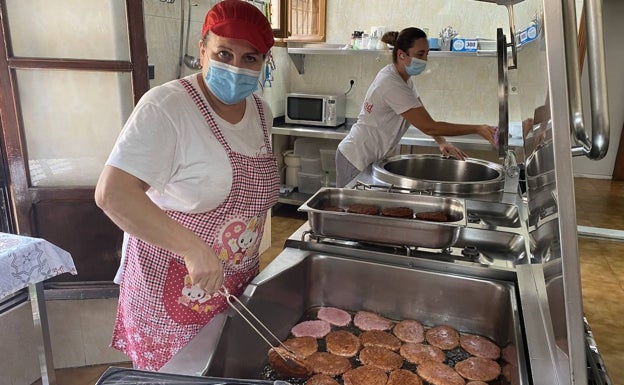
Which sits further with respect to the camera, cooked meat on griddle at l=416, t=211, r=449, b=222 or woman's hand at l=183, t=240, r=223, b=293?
cooked meat on griddle at l=416, t=211, r=449, b=222

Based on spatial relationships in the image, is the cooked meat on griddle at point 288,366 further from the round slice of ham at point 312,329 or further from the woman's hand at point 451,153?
the woman's hand at point 451,153

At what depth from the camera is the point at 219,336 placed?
3.19ft

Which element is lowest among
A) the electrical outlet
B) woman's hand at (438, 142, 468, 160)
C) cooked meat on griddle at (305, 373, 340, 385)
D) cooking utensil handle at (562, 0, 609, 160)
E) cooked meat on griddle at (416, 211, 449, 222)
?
cooked meat on griddle at (305, 373, 340, 385)

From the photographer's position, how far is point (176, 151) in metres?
1.12

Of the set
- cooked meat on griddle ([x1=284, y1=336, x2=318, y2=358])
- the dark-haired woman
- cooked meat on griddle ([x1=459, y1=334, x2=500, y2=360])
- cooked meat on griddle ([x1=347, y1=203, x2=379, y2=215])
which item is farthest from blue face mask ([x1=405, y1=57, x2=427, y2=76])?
cooked meat on griddle ([x1=284, y1=336, x2=318, y2=358])

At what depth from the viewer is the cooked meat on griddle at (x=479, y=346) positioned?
3.79 ft

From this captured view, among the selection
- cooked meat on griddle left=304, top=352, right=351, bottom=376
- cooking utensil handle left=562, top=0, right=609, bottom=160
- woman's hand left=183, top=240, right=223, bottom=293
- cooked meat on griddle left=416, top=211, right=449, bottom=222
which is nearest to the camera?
cooking utensil handle left=562, top=0, right=609, bottom=160

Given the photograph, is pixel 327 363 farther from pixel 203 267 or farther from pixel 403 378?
pixel 203 267

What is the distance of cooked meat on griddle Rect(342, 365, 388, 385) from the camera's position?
42.1 inches

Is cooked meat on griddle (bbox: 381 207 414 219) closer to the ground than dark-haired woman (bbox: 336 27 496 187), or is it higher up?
closer to the ground

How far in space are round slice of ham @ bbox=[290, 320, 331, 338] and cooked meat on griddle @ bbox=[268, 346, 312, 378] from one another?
15 cm

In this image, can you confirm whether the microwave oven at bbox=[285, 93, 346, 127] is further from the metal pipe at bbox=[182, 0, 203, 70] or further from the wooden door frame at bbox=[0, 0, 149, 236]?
the wooden door frame at bbox=[0, 0, 149, 236]

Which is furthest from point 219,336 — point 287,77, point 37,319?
point 287,77

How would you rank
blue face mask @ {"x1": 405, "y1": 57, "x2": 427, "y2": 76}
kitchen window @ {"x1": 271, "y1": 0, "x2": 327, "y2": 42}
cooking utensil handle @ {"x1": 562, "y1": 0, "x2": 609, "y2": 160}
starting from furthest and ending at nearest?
kitchen window @ {"x1": 271, "y1": 0, "x2": 327, "y2": 42} → blue face mask @ {"x1": 405, "y1": 57, "x2": 427, "y2": 76} → cooking utensil handle @ {"x1": 562, "y1": 0, "x2": 609, "y2": 160}
